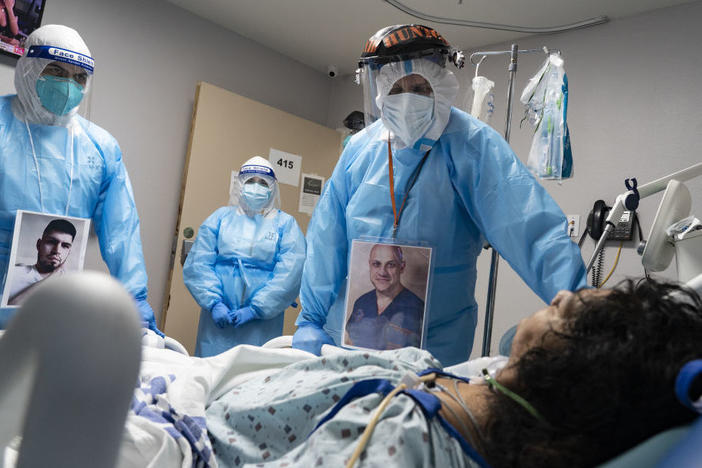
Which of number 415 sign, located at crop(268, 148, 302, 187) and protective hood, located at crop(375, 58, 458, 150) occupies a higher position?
number 415 sign, located at crop(268, 148, 302, 187)

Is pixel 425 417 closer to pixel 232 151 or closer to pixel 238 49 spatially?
pixel 232 151

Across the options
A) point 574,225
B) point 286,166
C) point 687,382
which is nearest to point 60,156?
point 687,382

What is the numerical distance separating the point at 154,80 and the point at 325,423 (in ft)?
10.7

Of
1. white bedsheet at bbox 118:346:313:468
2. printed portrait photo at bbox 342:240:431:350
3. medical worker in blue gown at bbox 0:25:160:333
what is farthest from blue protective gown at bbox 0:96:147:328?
printed portrait photo at bbox 342:240:431:350

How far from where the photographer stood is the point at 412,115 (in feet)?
5.42

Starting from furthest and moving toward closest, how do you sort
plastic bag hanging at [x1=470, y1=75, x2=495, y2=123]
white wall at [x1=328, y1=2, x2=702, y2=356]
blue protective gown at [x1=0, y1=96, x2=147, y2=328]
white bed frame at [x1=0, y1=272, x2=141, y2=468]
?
white wall at [x1=328, y1=2, x2=702, y2=356] → plastic bag hanging at [x1=470, y1=75, x2=495, y2=123] → blue protective gown at [x1=0, y1=96, x2=147, y2=328] → white bed frame at [x1=0, y1=272, x2=141, y2=468]

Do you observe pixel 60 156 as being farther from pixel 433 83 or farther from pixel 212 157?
pixel 212 157

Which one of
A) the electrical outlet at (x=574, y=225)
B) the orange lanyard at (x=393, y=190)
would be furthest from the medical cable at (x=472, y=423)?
the electrical outlet at (x=574, y=225)

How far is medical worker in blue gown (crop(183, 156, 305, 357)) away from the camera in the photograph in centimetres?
302

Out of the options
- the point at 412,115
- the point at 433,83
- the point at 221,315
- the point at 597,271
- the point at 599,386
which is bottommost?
the point at 221,315

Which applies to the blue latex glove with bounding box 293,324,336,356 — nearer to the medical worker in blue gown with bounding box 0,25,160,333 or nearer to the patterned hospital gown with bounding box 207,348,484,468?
the patterned hospital gown with bounding box 207,348,484,468

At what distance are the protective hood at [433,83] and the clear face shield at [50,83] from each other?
1.24m

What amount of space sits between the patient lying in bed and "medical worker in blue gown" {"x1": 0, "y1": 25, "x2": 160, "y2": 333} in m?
1.05

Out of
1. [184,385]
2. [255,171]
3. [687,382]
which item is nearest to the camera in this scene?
[687,382]
